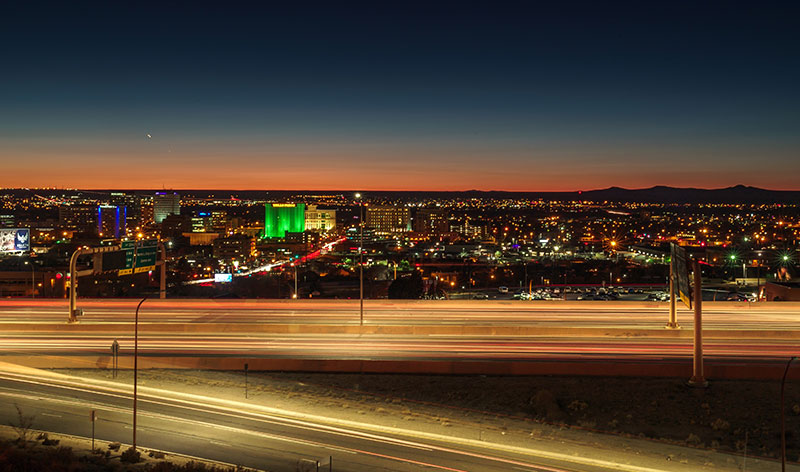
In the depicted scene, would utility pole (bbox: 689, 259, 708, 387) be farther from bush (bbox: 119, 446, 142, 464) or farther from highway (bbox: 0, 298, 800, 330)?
bush (bbox: 119, 446, 142, 464)

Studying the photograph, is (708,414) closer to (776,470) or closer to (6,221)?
(776,470)

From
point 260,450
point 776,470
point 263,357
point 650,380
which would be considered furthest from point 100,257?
point 776,470

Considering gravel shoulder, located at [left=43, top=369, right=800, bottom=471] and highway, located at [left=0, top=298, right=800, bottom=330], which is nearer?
gravel shoulder, located at [left=43, top=369, right=800, bottom=471]

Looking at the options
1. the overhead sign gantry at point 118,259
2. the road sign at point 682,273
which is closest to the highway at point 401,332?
the overhead sign gantry at point 118,259

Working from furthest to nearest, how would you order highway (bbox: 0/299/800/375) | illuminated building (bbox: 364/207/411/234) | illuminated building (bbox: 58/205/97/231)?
illuminated building (bbox: 364/207/411/234) → illuminated building (bbox: 58/205/97/231) → highway (bbox: 0/299/800/375)

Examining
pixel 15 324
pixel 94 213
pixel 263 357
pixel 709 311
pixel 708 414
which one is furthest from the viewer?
pixel 94 213

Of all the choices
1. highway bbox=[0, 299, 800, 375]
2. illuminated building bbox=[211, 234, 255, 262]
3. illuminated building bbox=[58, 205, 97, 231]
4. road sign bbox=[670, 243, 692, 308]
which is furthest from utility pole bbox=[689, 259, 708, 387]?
illuminated building bbox=[58, 205, 97, 231]

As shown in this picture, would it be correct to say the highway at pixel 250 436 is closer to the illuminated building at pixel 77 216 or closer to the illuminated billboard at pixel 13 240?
the illuminated billboard at pixel 13 240
